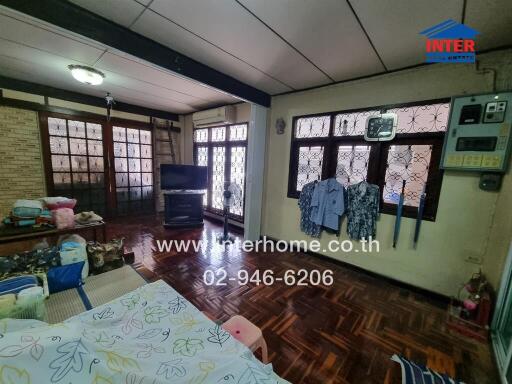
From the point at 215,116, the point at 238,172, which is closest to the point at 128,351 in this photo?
the point at 238,172

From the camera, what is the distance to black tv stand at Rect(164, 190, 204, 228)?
14.3 feet

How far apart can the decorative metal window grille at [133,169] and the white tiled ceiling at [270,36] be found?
6.03 feet

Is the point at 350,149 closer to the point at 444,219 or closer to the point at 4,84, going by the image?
the point at 444,219

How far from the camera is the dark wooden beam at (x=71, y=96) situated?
338cm

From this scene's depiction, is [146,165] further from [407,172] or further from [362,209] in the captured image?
[407,172]

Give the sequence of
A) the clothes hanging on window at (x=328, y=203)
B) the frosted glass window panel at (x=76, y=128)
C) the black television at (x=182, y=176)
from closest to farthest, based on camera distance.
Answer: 1. the clothes hanging on window at (x=328, y=203)
2. the frosted glass window panel at (x=76, y=128)
3. the black television at (x=182, y=176)

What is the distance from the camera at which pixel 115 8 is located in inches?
65.6

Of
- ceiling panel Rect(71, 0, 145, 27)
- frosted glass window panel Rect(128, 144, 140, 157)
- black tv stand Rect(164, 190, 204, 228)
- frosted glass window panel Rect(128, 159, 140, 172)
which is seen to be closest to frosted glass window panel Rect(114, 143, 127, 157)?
frosted glass window panel Rect(128, 144, 140, 157)

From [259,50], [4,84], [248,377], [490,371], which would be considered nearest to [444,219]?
[490,371]

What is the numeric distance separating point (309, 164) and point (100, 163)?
14.7ft

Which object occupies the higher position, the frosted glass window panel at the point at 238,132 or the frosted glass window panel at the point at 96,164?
the frosted glass window panel at the point at 238,132

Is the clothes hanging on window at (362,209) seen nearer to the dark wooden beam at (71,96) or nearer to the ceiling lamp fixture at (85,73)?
the ceiling lamp fixture at (85,73)

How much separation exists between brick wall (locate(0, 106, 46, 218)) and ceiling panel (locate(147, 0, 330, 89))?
11.6 ft

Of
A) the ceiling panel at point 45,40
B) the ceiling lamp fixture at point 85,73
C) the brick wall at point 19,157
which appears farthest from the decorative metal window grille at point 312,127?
the brick wall at point 19,157
